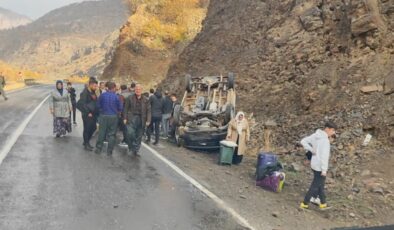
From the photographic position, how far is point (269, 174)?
10.7 meters

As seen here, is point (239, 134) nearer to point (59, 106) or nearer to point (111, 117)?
point (111, 117)

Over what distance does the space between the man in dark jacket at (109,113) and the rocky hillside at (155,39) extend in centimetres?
3639

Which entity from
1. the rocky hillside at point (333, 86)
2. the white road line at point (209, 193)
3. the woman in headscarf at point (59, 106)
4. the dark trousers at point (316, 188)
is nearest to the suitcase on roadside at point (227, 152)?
the white road line at point (209, 193)

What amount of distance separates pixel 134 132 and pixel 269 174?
12.9ft

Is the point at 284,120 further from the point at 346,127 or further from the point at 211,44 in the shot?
the point at 211,44

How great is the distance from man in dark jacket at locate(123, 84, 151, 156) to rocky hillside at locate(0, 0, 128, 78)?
95.1m

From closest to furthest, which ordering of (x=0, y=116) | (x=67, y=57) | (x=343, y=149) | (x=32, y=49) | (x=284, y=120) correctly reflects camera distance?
(x=343, y=149)
(x=284, y=120)
(x=0, y=116)
(x=67, y=57)
(x=32, y=49)

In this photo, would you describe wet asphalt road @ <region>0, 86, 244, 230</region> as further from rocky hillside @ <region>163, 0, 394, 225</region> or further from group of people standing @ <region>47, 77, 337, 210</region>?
rocky hillside @ <region>163, 0, 394, 225</region>

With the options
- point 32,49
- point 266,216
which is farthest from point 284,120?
point 32,49

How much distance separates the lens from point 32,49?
511 feet

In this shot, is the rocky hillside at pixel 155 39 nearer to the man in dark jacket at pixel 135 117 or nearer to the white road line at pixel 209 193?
the man in dark jacket at pixel 135 117

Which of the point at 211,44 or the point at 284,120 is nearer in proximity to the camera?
the point at 284,120

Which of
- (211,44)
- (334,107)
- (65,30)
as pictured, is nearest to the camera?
(334,107)

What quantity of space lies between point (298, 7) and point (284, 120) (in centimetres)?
673
